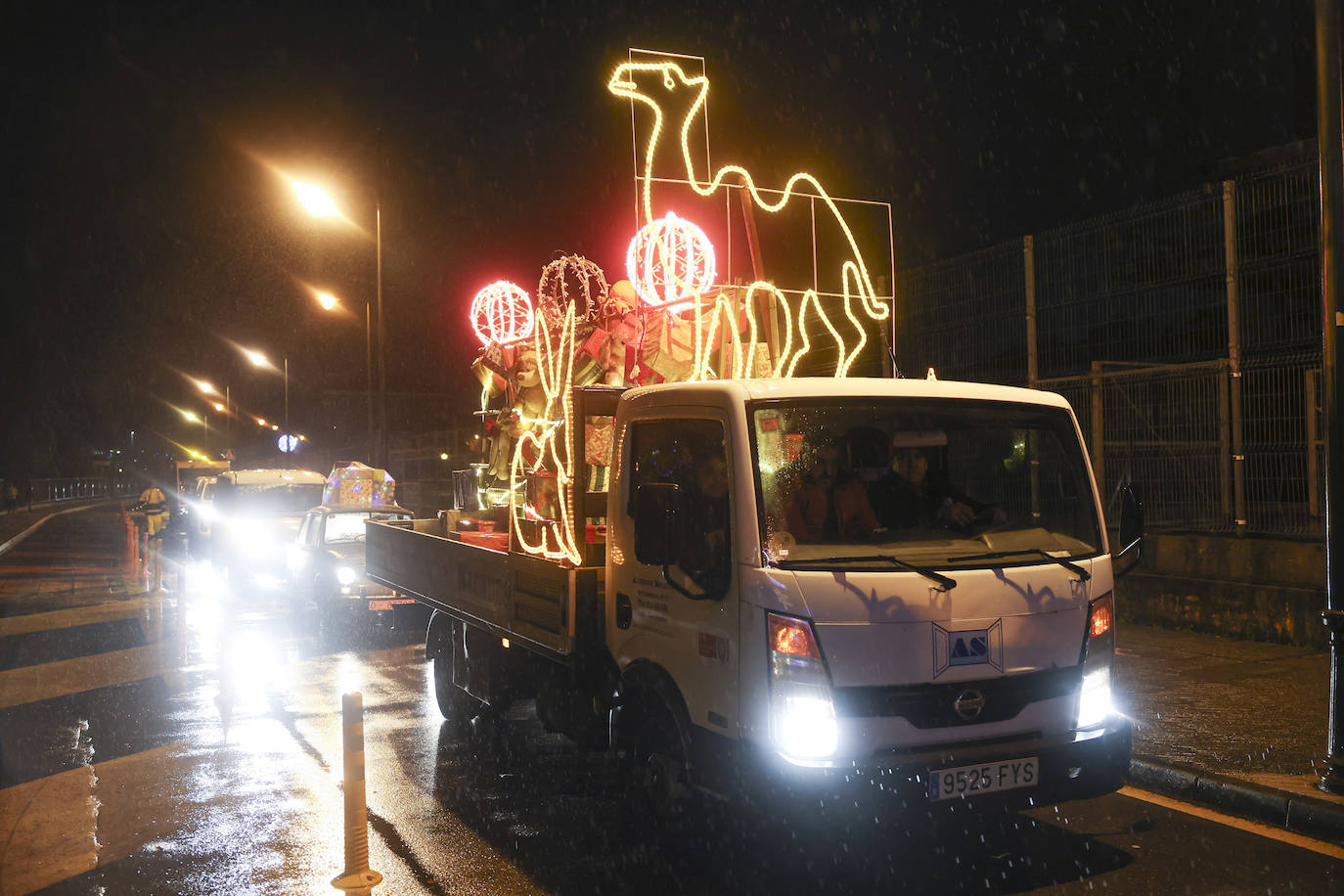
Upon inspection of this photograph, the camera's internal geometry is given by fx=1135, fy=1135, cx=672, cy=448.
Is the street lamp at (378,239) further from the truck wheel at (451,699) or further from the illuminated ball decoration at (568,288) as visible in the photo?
the truck wheel at (451,699)

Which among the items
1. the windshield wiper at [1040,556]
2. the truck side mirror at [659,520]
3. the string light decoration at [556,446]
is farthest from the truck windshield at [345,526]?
the windshield wiper at [1040,556]

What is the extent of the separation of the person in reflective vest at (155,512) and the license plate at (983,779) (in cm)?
3093

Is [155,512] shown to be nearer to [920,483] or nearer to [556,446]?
[556,446]

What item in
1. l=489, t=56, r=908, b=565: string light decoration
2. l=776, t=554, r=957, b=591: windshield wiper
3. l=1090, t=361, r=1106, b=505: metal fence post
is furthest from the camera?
l=1090, t=361, r=1106, b=505: metal fence post

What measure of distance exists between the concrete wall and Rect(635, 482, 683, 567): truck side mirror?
24.3ft

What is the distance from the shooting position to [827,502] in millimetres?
4824

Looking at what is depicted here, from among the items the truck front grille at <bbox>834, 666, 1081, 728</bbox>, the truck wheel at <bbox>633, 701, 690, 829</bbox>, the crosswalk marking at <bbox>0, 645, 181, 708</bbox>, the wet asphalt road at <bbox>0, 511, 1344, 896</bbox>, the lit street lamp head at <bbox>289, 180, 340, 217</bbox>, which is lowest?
the crosswalk marking at <bbox>0, 645, 181, 708</bbox>

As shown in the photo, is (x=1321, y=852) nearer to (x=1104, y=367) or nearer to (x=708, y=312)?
(x=708, y=312)

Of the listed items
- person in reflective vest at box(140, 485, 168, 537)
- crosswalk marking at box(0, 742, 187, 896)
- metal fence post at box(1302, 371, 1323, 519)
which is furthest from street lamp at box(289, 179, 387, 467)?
person in reflective vest at box(140, 485, 168, 537)

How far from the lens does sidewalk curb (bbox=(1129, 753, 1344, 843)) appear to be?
5617mm

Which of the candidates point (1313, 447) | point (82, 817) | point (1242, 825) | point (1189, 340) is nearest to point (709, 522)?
point (1242, 825)

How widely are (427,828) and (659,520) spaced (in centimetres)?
234

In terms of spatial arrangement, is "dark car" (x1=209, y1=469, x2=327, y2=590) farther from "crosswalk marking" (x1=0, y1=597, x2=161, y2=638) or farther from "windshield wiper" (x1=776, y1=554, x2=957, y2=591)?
"windshield wiper" (x1=776, y1=554, x2=957, y2=591)

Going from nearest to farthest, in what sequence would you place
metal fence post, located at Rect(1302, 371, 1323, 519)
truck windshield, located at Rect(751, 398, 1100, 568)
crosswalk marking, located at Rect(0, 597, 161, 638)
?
1. truck windshield, located at Rect(751, 398, 1100, 568)
2. metal fence post, located at Rect(1302, 371, 1323, 519)
3. crosswalk marking, located at Rect(0, 597, 161, 638)
